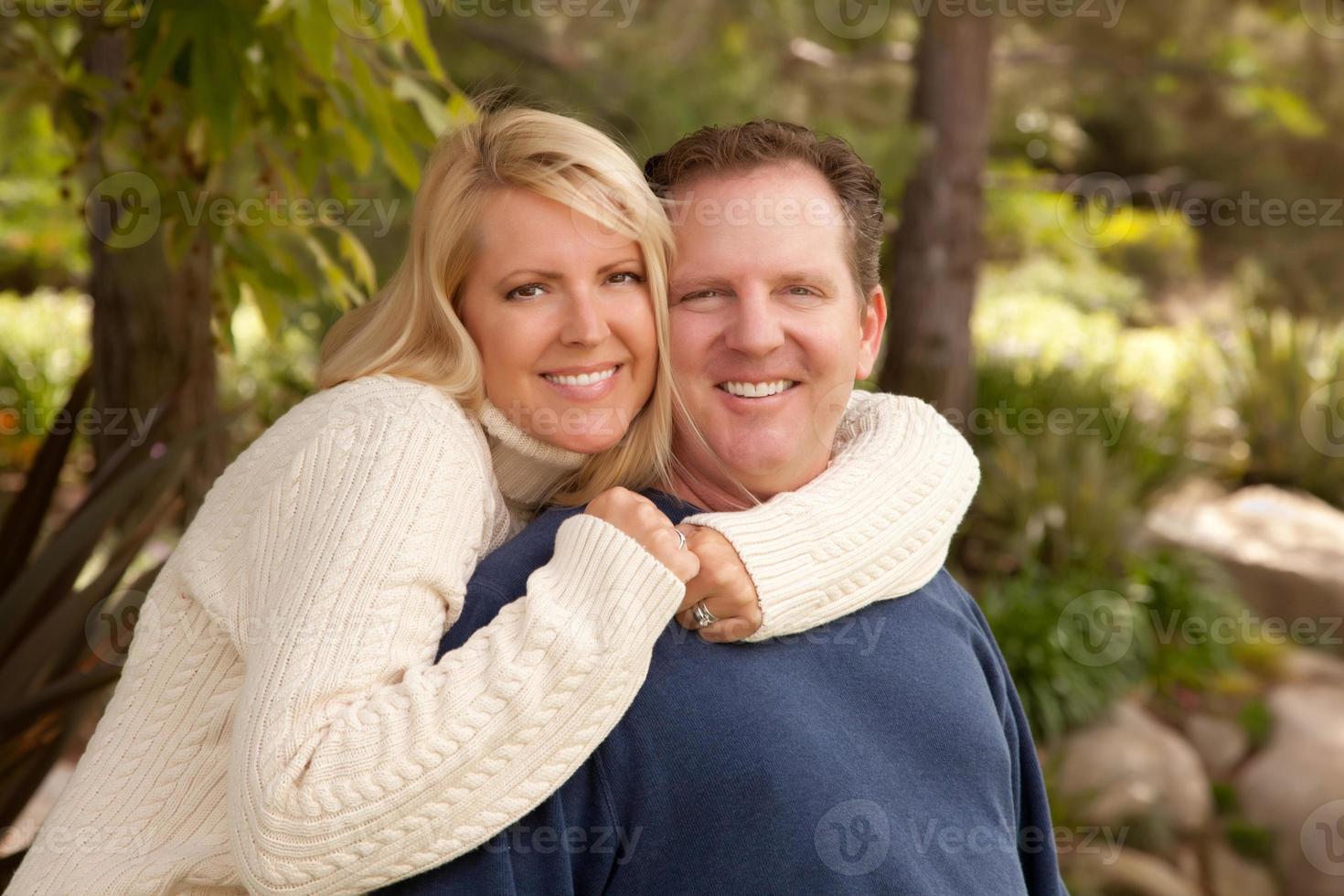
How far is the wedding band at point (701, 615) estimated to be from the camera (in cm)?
182

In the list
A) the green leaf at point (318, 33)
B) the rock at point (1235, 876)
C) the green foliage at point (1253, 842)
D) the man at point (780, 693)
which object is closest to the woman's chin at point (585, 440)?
the man at point (780, 693)

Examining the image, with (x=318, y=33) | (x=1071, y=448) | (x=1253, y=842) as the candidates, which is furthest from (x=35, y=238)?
(x=318, y=33)

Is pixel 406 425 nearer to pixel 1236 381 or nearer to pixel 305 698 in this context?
pixel 305 698

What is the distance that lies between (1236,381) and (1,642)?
8.58 meters

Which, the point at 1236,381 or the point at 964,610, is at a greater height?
the point at 964,610

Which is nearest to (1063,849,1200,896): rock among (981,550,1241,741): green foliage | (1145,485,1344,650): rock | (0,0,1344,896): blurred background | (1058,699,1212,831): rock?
(0,0,1344,896): blurred background

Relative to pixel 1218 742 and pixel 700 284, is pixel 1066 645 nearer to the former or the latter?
pixel 1218 742

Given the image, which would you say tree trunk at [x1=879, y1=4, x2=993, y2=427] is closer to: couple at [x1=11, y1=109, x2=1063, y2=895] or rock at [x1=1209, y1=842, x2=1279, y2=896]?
rock at [x1=1209, y1=842, x2=1279, y2=896]

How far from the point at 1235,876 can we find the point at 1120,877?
0.74 m

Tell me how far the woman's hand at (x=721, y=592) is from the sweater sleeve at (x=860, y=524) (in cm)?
1

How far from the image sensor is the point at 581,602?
5.32 feet

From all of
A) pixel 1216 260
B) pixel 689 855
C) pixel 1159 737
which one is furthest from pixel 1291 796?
pixel 1216 260

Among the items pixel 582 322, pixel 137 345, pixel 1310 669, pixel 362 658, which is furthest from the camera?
pixel 1310 669

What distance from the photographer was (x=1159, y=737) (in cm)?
601
